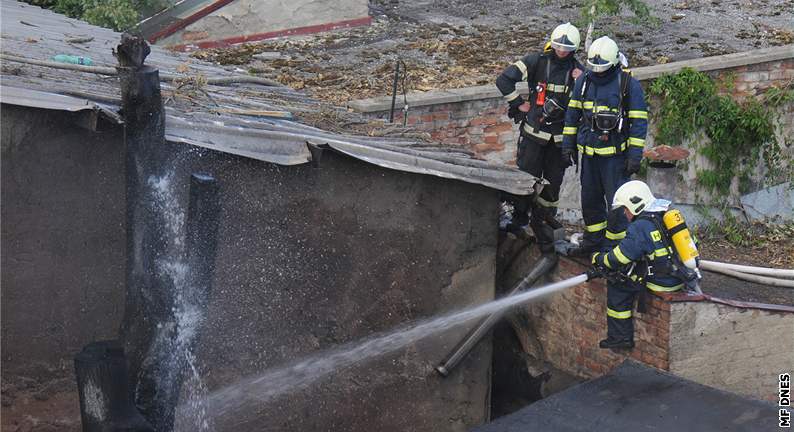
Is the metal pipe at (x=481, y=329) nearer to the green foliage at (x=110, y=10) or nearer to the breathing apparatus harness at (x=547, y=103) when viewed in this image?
the breathing apparatus harness at (x=547, y=103)

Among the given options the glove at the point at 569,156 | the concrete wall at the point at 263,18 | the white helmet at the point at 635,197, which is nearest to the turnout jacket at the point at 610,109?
the glove at the point at 569,156

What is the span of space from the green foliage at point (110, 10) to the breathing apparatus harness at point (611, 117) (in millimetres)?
7464

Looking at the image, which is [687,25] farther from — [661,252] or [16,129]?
[16,129]

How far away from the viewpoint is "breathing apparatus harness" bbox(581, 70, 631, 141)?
27.3 ft

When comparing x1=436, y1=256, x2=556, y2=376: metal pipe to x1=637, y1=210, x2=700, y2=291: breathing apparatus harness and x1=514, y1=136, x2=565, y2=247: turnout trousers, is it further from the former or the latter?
x1=637, y1=210, x2=700, y2=291: breathing apparatus harness

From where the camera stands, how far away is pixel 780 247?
38.4ft

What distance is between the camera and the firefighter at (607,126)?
8289mm

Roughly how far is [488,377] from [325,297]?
170 centimetres

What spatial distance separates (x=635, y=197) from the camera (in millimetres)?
7652

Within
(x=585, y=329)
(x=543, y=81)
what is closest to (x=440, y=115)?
(x=543, y=81)

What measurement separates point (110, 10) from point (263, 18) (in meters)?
2.16

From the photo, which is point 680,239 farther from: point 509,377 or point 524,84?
point 524,84

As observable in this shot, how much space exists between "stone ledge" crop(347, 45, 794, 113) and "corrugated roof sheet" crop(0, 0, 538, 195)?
6.19 ft

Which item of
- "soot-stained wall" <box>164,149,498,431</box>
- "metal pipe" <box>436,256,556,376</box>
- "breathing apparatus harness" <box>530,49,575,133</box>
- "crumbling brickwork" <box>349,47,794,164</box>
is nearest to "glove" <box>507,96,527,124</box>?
"breathing apparatus harness" <box>530,49,575,133</box>
